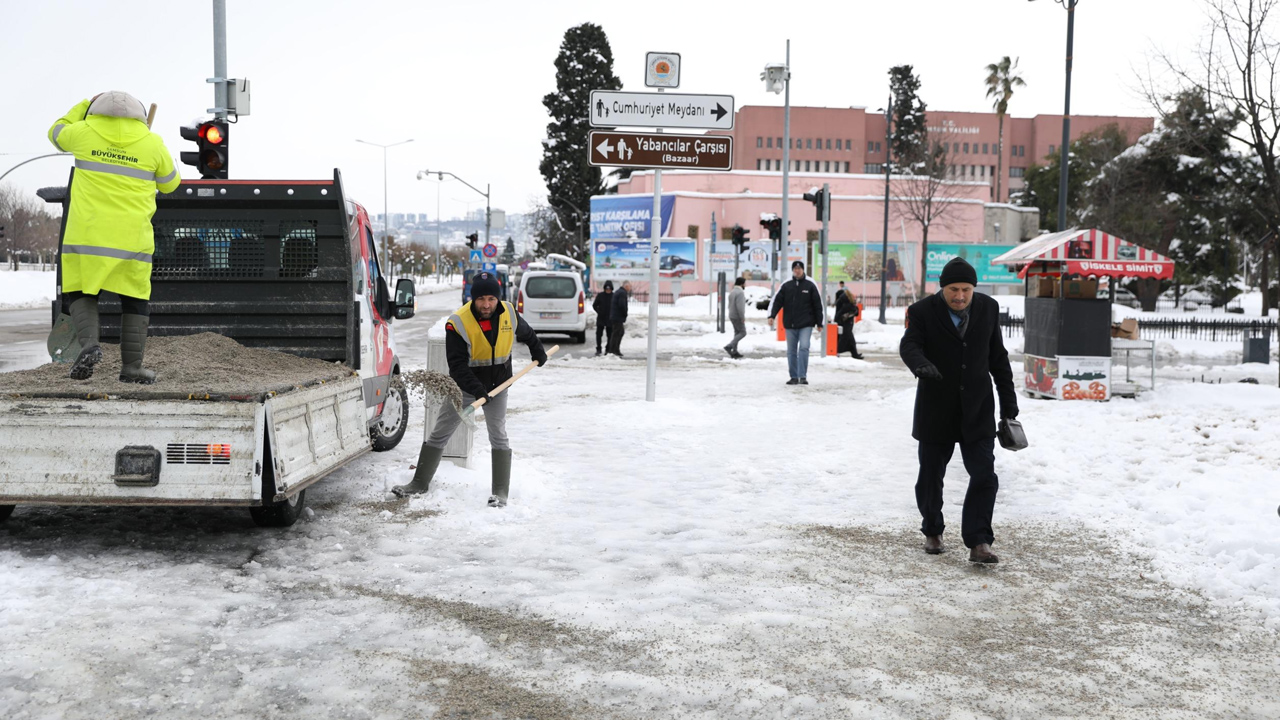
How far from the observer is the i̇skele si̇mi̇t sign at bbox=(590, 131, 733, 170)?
11773mm

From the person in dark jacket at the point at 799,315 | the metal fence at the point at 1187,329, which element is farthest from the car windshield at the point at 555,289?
the metal fence at the point at 1187,329

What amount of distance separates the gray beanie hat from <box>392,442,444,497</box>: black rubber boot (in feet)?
8.96

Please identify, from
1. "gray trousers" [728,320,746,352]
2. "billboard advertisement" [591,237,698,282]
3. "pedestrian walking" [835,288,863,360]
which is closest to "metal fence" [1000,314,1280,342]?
"pedestrian walking" [835,288,863,360]

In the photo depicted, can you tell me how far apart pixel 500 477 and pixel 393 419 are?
2621 mm

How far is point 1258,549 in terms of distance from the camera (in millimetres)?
5820

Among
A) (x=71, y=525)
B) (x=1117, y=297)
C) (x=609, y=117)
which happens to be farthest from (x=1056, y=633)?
(x=1117, y=297)

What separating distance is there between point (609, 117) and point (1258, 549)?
805 cm

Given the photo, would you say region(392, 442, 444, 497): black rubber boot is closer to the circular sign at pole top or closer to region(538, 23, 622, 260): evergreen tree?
the circular sign at pole top

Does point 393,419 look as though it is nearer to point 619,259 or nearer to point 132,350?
point 132,350

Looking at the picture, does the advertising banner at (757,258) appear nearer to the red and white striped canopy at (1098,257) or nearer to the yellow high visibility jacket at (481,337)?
the red and white striped canopy at (1098,257)

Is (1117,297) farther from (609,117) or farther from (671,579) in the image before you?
(671,579)

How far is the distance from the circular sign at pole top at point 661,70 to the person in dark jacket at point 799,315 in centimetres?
437

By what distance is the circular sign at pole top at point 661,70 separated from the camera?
12156 millimetres

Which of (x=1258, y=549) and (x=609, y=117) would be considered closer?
(x=1258, y=549)
